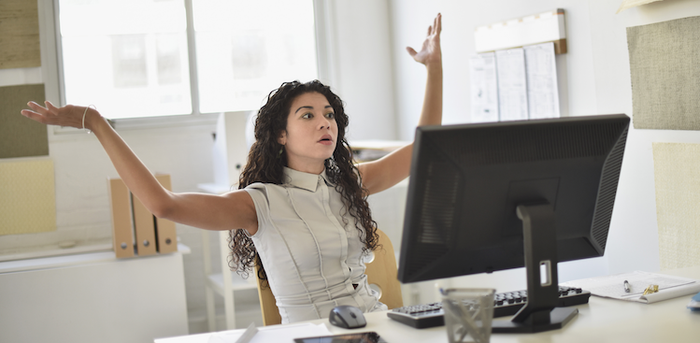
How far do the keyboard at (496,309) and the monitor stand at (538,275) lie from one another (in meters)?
0.08

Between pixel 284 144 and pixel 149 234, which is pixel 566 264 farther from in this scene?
pixel 149 234

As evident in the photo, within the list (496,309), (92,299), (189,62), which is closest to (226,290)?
(92,299)

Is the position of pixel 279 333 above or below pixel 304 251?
below

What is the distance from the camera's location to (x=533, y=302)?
1177mm

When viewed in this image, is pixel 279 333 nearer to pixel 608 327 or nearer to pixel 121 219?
pixel 608 327

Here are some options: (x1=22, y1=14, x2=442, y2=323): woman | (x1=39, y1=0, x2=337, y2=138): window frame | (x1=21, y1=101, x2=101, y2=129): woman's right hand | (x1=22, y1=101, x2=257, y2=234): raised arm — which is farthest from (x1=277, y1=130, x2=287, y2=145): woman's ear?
(x1=39, y1=0, x2=337, y2=138): window frame

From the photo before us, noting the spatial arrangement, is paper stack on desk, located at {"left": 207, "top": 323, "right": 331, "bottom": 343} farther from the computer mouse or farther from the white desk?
the white desk

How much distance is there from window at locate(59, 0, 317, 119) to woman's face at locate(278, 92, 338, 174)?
1.91m

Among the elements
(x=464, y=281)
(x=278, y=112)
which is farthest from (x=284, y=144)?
(x=464, y=281)

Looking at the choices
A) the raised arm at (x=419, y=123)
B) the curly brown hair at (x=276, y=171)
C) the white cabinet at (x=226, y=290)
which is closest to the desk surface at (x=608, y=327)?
the curly brown hair at (x=276, y=171)

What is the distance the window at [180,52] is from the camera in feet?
10.8

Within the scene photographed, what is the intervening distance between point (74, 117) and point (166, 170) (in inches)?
80.7

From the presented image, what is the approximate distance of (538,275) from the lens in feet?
3.86

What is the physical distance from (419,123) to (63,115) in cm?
107
